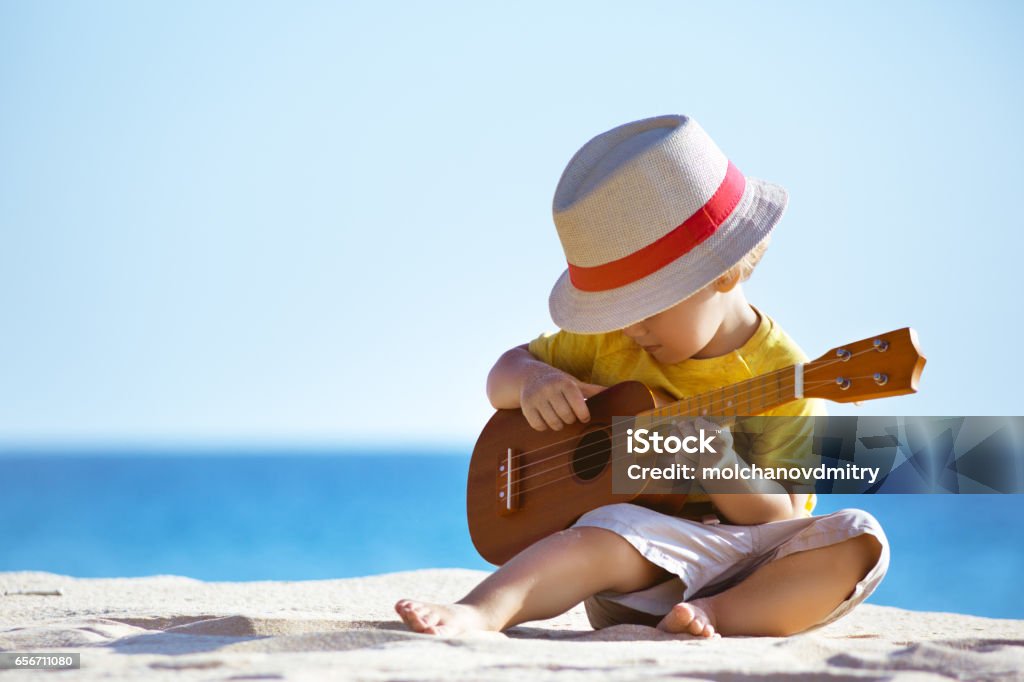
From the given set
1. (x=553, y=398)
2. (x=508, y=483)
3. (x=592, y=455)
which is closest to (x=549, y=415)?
(x=553, y=398)

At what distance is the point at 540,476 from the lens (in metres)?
3.18

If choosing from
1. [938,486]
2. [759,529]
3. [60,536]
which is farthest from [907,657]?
[60,536]

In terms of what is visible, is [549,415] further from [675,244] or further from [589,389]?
[675,244]

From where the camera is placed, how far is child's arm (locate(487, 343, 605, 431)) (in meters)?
3.04

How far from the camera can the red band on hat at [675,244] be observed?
9.18ft

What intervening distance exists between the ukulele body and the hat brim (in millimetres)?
223

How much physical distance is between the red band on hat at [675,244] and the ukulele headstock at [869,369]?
43 centimetres

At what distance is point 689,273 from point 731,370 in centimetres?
35

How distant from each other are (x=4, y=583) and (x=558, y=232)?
3151 mm

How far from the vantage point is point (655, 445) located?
285 centimetres

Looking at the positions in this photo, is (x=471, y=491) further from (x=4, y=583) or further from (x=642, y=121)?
(x=4, y=583)

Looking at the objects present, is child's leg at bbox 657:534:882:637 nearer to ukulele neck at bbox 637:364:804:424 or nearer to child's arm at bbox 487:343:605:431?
ukulele neck at bbox 637:364:804:424

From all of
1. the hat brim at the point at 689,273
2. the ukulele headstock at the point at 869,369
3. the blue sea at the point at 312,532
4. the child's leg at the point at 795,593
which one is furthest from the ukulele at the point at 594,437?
the blue sea at the point at 312,532

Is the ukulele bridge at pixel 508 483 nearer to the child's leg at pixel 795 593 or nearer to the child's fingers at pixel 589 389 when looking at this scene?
the child's fingers at pixel 589 389
